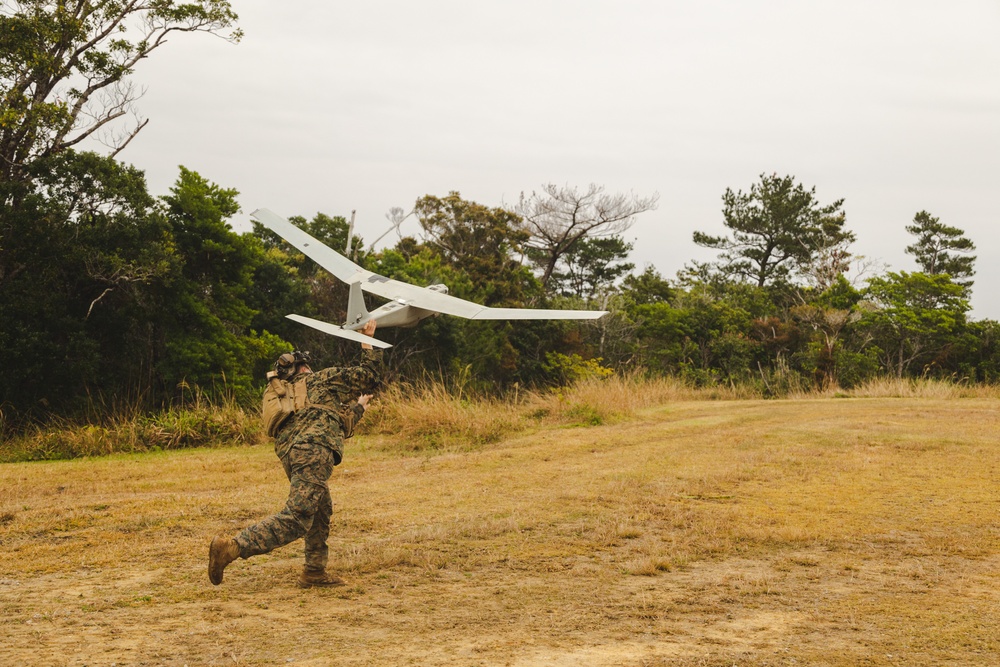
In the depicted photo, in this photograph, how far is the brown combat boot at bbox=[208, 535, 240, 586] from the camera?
17.5 ft

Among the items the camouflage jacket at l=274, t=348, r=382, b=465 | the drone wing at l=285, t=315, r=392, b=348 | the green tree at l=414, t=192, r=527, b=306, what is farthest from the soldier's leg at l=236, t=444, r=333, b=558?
the green tree at l=414, t=192, r=527, b=306

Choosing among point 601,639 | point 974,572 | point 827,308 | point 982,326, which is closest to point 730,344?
point 827,308

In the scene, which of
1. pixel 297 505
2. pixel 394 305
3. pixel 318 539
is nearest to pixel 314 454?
pixel 297 505

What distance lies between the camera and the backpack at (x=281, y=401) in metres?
6.08

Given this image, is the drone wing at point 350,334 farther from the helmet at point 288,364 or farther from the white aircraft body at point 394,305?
the helmet at point 288,364

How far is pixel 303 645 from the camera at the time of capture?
4809 mm

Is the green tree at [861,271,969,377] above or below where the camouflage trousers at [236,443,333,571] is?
above

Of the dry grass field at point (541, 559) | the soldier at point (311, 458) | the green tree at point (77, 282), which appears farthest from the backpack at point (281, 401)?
the green tree at point (77, 282)

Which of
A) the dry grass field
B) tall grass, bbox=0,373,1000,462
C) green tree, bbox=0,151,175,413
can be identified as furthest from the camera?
green tree, bbox=0,151,175,413

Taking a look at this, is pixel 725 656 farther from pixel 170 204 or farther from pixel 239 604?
pixel 170 204

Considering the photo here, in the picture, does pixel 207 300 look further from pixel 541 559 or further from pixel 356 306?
pixel 541 559

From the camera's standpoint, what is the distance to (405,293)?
8.24 meters

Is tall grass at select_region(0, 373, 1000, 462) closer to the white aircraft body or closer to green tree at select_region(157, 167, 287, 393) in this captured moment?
green tree at select_region(157, 167, 287, 393)

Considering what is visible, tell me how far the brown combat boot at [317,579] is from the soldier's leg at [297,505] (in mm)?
408
